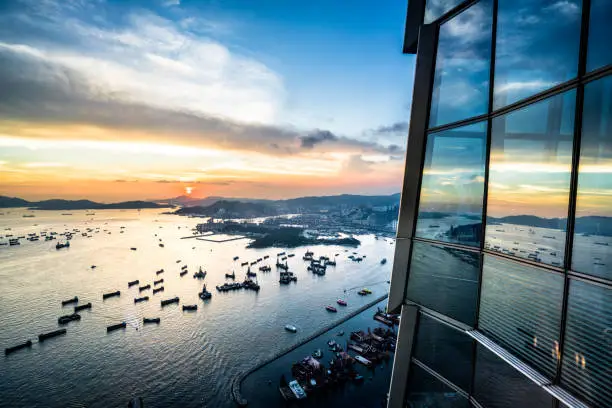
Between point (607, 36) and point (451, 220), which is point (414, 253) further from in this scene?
point (607, 36)

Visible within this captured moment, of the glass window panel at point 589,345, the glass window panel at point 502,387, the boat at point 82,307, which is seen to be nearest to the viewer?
the glass window panel at point 589,345

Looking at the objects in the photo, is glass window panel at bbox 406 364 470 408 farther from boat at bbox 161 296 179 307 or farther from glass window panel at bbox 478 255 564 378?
boat at bbox 161 296 179 307

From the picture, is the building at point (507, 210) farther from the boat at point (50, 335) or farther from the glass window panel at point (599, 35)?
the boat at point (50, 335)

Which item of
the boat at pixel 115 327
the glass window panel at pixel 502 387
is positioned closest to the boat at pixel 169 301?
the boat at pixel 115 327

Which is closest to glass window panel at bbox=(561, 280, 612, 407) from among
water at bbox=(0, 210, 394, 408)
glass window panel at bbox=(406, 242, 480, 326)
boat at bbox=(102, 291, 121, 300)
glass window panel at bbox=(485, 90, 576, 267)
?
glass window panel at bbox=(485, 90, 576, 267)

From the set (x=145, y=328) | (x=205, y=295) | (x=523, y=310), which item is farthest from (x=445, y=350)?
(x=205, y=295)

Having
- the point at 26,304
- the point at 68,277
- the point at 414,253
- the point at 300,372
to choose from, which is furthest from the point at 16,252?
the point at 414,253
